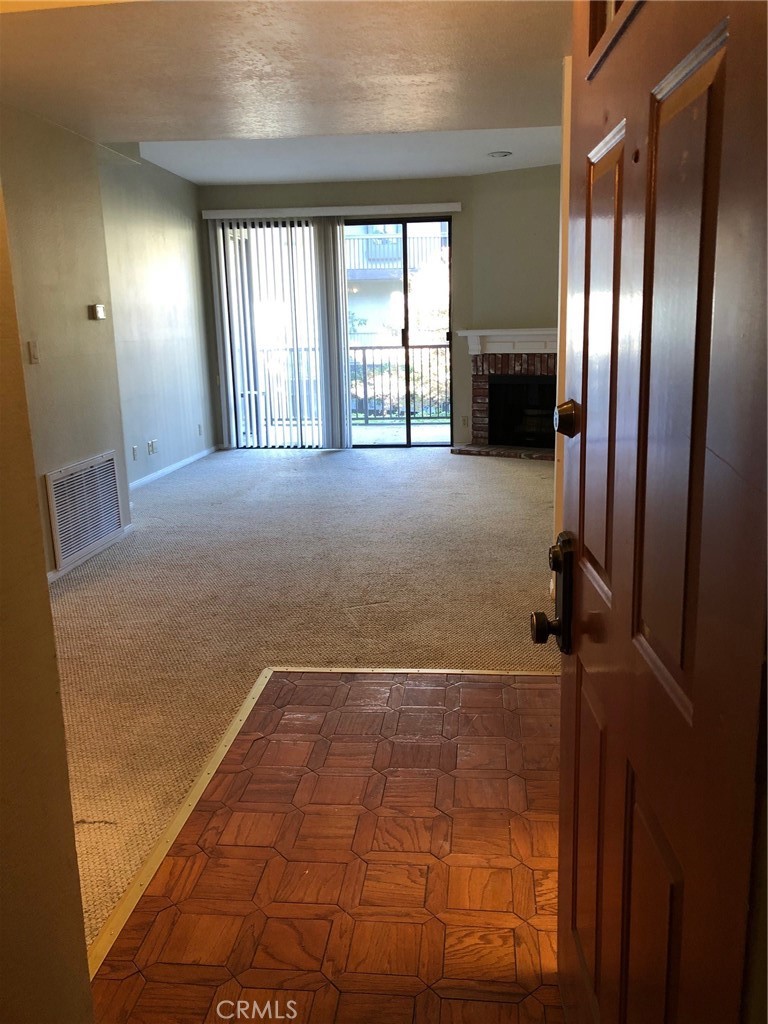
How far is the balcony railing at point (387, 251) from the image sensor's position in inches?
311

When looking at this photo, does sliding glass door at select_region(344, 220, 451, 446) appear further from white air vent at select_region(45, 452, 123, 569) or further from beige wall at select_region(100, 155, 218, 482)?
white air vent at select_region(45, 452, 123, 569)

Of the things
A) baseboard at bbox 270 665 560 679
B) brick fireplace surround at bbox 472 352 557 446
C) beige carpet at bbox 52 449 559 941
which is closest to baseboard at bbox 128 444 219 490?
beige carpet at bbox 52 449 559 941

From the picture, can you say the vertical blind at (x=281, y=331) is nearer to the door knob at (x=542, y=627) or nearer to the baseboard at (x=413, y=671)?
the baseboard at (x=413, y=671)

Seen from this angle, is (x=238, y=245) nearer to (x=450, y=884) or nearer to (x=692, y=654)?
(x=450, y=884)

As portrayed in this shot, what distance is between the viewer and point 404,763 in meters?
2.37

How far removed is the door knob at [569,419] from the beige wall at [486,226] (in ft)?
21.7

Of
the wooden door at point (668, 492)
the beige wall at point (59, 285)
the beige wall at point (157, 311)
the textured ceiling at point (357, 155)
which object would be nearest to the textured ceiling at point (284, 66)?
the beige wall at point (59, 285)

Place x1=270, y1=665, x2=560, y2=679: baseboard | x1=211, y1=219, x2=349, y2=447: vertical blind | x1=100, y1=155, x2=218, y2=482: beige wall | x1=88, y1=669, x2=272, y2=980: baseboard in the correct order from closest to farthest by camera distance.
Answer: x1=88, y1=669, x2=272, y2=980: baseboard < x1=270, y1=665, x2=560, y2=679: baseboard < x1=100, y1=155, x2=218, y2=482: beige wall < x1=211, y1=219, x2=349, y2=447: vertical blind

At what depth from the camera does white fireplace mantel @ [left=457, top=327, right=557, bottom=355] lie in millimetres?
7465

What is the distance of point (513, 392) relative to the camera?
7.93 meters

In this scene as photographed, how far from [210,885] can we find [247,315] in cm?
691

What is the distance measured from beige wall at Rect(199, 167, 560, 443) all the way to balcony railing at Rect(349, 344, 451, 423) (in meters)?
0.36

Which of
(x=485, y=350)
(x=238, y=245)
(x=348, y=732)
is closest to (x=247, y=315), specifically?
(x=238, y=245)

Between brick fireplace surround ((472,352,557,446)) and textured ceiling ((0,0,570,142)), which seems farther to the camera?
brick fireplace surround ((472,352,557,446))
